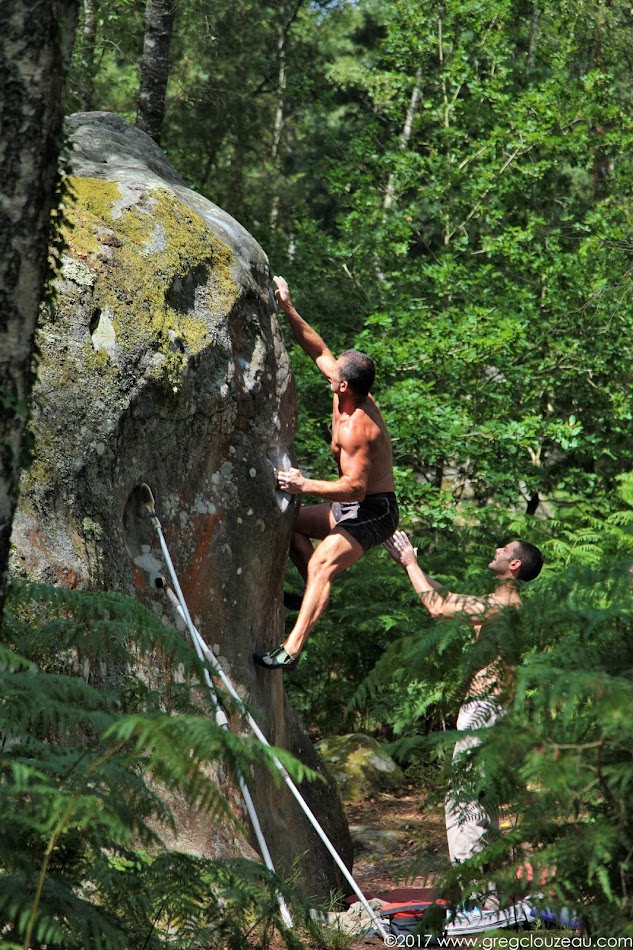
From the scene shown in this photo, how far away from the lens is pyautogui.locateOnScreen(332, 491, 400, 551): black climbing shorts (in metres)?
6.86

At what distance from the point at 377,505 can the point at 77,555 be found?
2.64 meters

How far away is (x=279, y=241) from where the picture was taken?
1410 cm

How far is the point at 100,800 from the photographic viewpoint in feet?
9.10

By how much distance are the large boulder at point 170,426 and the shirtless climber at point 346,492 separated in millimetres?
232

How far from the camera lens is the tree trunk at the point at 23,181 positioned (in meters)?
2.68

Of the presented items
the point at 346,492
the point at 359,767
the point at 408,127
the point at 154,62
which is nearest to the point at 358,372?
the point at 346,492

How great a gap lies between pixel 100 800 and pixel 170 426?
120 inches

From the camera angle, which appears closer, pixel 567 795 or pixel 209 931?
pixel 567 795

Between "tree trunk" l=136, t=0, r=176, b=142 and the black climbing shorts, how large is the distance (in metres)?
6.19

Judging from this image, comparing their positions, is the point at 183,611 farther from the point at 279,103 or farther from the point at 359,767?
the point at 279,103

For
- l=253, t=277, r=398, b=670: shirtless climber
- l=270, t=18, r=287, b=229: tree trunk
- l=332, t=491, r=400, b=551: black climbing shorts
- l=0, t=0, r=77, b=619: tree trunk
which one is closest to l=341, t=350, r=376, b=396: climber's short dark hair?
l=253, t=277, r=398, b=670: shirtless climber

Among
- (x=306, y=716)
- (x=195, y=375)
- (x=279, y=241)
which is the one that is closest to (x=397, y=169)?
(x=279, y=241)

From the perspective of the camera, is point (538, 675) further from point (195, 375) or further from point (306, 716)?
point (306, 716)

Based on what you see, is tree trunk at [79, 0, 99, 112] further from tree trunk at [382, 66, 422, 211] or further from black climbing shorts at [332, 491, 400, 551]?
black climbing shorts at [332, 491, 400, 551]
